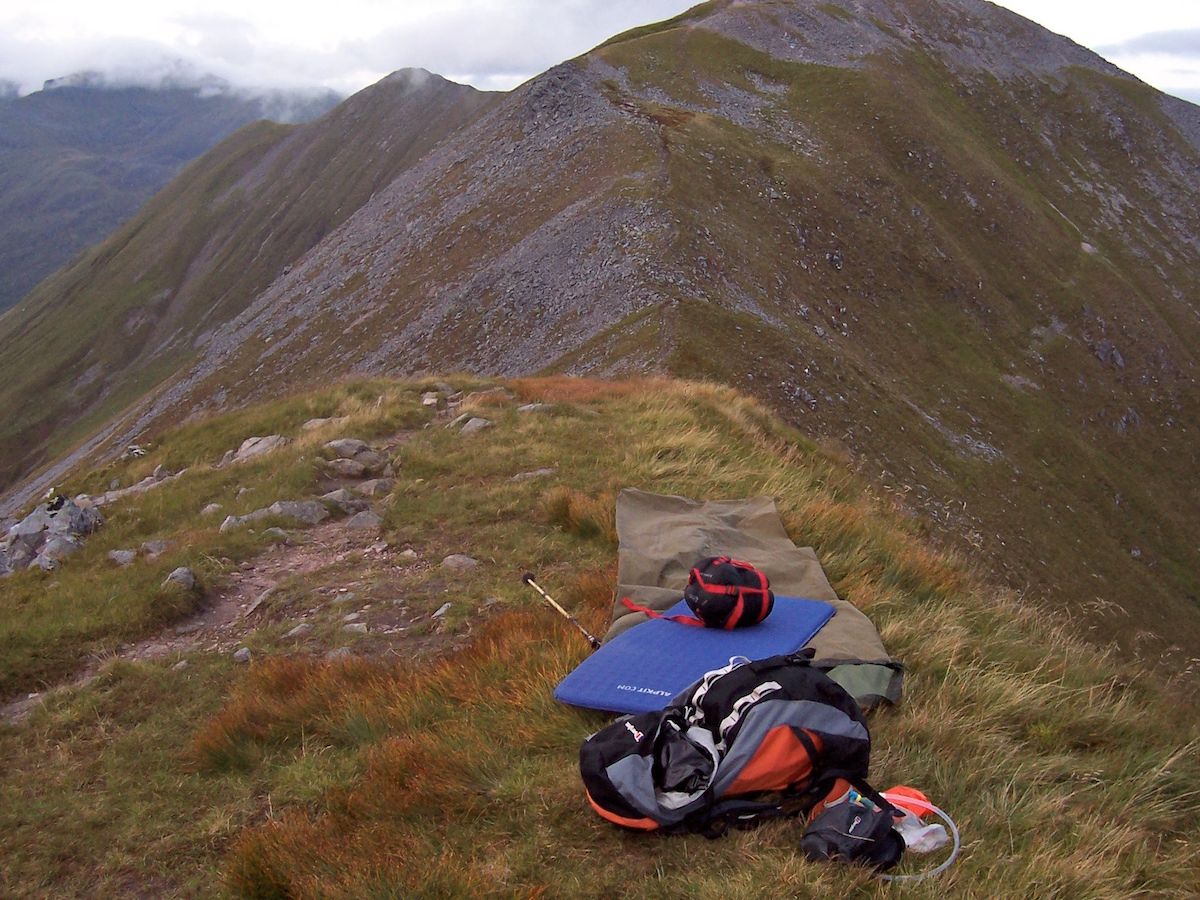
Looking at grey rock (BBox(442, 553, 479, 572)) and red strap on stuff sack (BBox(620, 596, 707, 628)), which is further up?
red strap on stuff sack (BBox(620, 596, 707, 628))

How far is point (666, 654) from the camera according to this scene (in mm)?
5969

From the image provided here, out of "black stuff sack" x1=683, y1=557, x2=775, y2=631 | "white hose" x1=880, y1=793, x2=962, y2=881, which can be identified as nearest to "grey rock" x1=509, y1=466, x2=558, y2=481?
"black stuff sack" x1=683, y1=557, x2=775, y2=631

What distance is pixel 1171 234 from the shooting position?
225ft

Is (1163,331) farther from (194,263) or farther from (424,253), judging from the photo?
(194,263)

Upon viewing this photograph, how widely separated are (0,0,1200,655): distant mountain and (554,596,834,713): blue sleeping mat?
4.27 metres

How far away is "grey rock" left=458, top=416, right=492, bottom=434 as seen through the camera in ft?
44.9

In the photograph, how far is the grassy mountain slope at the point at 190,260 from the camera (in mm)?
123875

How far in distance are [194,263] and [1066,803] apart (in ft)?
548

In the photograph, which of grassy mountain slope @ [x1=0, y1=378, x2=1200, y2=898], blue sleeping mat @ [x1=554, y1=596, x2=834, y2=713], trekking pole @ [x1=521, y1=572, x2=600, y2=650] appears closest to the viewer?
grassy mountain slope @ [x1=0, y1=378, x2=1200, y2=898]

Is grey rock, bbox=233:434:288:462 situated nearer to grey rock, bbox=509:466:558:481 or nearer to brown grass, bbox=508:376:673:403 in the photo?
brown grass, bbox=508:376:673:403

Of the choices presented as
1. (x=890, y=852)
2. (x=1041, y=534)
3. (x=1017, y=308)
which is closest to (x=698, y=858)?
(x=890, y=852)

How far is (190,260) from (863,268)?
14042 cm

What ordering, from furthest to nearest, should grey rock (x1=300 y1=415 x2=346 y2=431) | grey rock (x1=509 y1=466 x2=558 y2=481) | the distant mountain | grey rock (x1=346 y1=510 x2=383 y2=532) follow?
1. the distant mountain
2. grey rock (x1=300 y1=415 x2=346 y2=431)
3. grey rock (x1=509 y1=466 x2=558 y2=481)
4. grey rock (x1=346 y1=510 x2=383 y2=532)

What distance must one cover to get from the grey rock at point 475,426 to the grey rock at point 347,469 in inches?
78.5
